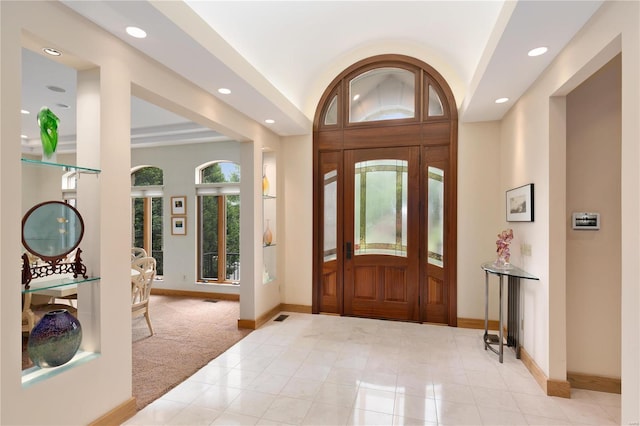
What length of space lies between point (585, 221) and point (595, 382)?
137 centimetres

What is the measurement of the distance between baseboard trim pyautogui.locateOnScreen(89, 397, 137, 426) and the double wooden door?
2877 mm

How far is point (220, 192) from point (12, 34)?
4.51 meters

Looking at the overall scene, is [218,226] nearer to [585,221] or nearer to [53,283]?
[53,283]

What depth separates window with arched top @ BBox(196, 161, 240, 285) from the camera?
615cm

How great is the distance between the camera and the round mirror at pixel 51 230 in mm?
1825

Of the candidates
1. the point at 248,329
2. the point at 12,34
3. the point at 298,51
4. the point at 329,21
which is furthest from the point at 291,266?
the point at 12,34

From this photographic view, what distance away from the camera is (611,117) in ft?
8.67

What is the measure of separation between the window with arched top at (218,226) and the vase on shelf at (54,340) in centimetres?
415

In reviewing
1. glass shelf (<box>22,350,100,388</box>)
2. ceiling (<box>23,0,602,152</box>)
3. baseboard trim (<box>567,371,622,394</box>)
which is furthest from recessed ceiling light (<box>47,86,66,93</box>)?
baseboard trim (<box>567,371,622,394</box>)

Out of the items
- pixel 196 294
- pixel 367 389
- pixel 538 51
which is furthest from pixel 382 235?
pixel 196 294

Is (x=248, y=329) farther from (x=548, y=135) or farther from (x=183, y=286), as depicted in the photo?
(x=548, y=135)

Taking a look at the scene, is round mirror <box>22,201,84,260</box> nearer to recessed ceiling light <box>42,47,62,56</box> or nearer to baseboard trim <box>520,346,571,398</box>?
recessed ceiling light <box>42,47,62,56</box>

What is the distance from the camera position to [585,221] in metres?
2.70

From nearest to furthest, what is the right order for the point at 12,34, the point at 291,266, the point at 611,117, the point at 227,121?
the point at 12,34 → the point at 611,117 → the point at 227,121 → the point at 291,266
